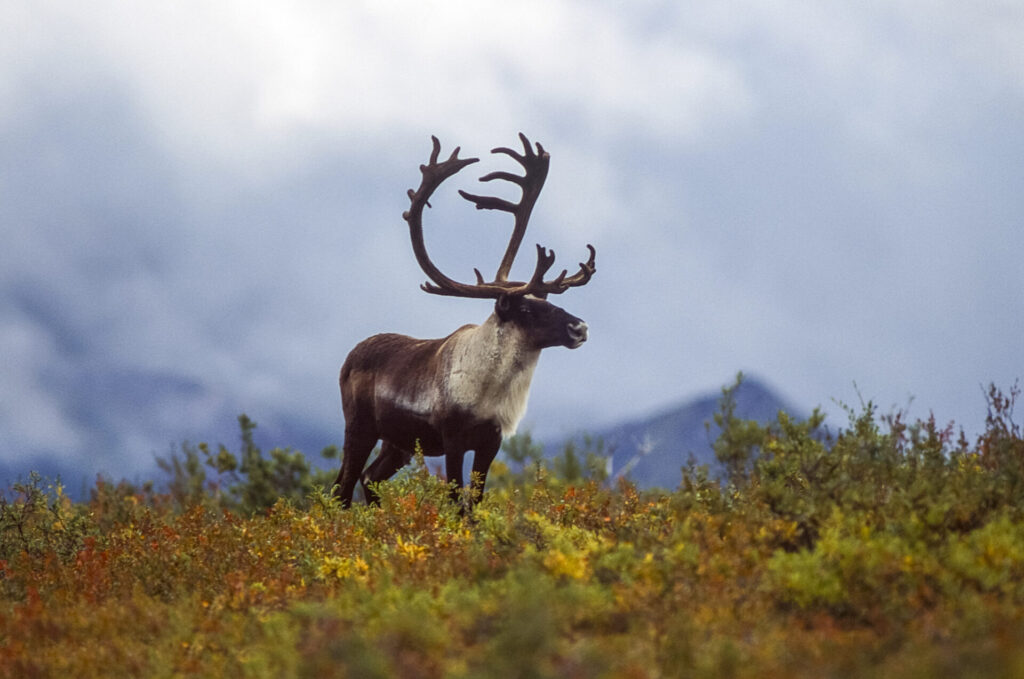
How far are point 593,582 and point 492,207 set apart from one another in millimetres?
5965

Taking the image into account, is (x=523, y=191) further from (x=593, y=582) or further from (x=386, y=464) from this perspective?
(x=593, y=582)

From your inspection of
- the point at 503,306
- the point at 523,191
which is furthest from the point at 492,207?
the point at 503,306

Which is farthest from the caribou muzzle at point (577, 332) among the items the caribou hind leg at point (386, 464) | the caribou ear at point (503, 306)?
the caribou hind leg at point (386, 464)

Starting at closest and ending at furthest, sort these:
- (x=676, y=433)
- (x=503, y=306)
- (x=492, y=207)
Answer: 1. (x=503, y=306)
2. (x=492, y=207)
3. (x=676, y=433)

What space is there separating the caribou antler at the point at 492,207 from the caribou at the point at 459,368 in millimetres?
11

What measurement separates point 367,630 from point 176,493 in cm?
1405

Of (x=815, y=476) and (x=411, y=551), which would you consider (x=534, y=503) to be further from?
(x=815, y=476)

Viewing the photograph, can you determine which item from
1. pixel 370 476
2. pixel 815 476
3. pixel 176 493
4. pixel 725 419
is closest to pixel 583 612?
pixel 815 476

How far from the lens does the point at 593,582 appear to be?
6.47 m

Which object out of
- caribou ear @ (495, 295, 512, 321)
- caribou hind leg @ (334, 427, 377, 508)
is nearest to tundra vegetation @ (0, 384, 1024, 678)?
caribou hind leg @ (334, 427, 377, 508)

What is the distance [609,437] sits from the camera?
13.8 metres

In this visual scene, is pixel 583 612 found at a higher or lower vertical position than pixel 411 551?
lower

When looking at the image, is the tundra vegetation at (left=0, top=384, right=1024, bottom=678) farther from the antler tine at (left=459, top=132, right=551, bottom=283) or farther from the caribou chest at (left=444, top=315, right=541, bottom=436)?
the antler tine at (left=459, top=132, right=551, bottom=283)

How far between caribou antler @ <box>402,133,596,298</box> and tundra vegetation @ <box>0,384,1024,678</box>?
201cm
